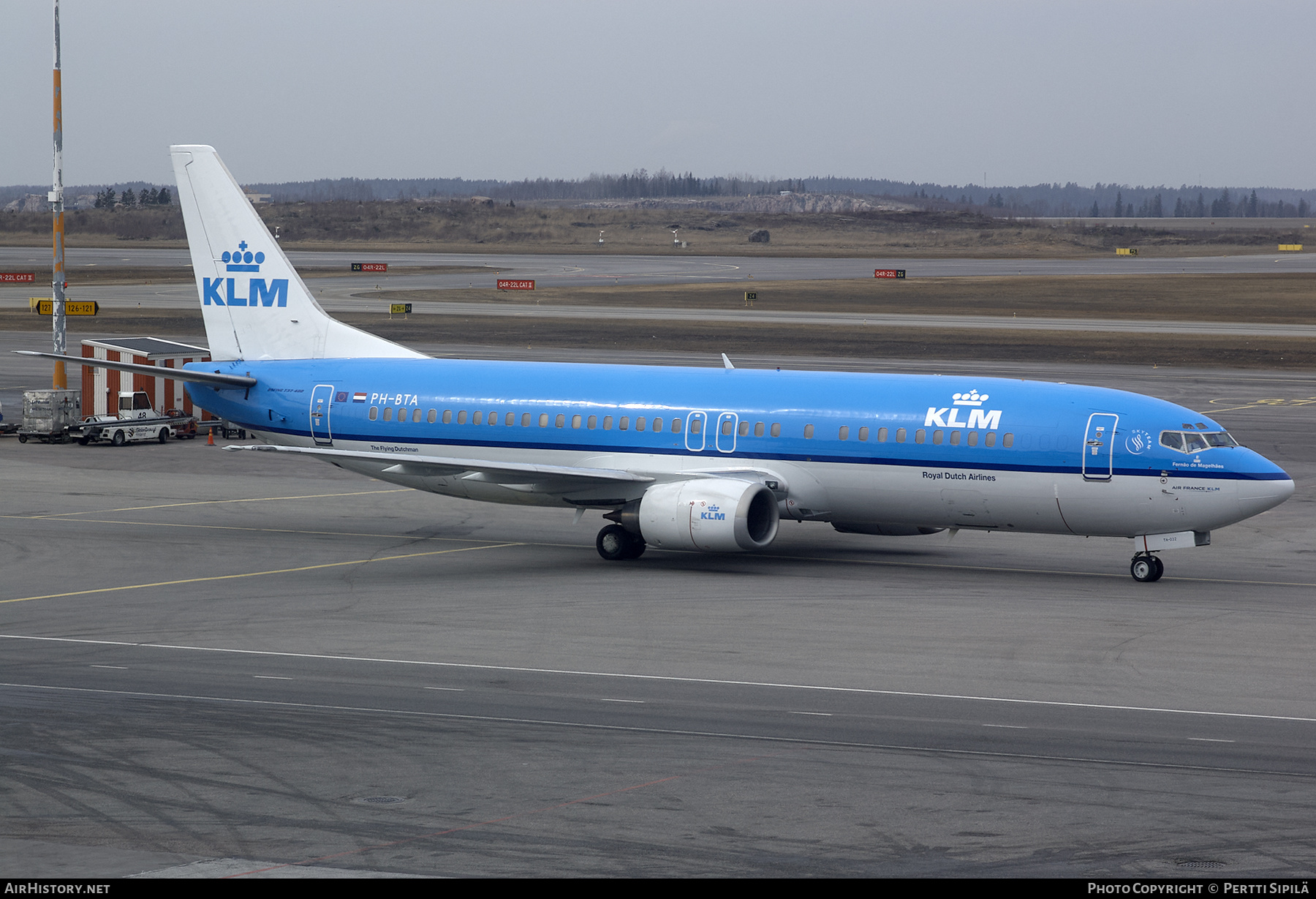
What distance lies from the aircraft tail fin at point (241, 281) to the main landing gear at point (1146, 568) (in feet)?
63.6

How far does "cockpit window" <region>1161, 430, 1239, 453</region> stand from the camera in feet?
107

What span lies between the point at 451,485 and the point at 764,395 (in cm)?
798

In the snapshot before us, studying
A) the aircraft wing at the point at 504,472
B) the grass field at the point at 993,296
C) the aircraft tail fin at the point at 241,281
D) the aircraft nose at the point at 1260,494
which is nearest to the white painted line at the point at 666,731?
the aircraft wing at the point at 504,472

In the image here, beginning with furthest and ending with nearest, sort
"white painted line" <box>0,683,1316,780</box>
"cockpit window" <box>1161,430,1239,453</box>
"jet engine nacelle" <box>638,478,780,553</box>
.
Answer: "jet engine nacelle" <box>638,478,780,553</box>
"cockpit window" <box>1161,430,1239,453</box>
"white painted line" <box>0,683,1316,780</box>

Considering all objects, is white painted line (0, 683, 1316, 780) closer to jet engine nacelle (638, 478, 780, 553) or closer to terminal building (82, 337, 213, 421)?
jet engine nacelle (638, 478, 780, 553)

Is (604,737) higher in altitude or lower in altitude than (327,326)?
lower

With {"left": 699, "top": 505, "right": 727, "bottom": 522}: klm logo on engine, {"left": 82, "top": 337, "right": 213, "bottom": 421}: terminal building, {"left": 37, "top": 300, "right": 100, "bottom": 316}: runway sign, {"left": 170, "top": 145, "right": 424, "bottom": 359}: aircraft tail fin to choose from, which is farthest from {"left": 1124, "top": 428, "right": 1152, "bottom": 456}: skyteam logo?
{"left": 37, "top": 300, "right": 100, "bottom": 316}: runway sign

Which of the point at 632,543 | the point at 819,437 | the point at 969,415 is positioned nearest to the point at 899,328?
the point at 819,437

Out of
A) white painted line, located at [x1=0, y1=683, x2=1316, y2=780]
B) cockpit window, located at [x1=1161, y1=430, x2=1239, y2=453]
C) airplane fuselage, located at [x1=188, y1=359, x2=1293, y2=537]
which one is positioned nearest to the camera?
white painted line, located at [x1=0, y1=683, x2=1316, y2=780]

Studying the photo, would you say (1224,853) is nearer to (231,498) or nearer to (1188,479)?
(1188,479)

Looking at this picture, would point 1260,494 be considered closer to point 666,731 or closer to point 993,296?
point 666,731

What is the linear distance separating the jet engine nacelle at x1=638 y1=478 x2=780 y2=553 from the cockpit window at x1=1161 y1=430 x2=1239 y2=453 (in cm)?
860

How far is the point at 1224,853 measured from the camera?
1597cm

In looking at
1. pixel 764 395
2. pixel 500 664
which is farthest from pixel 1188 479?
pixel 500 664
